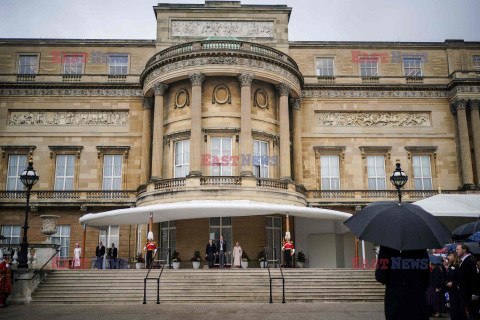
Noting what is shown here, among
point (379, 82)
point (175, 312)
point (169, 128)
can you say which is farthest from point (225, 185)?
point (379, 82)

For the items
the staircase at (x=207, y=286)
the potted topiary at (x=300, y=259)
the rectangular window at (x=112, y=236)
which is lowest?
the staircase at (x=207, y=286)

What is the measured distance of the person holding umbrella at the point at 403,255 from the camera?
6.24 metres

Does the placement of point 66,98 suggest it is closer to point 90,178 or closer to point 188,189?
point 90,178

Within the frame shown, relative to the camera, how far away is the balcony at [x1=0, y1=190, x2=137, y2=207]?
29.4 metres

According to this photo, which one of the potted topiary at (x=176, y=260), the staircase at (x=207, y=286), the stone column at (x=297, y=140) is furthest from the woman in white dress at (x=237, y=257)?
the stone column at (x=297, y=140)

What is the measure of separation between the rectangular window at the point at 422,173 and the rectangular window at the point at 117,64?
818 inches

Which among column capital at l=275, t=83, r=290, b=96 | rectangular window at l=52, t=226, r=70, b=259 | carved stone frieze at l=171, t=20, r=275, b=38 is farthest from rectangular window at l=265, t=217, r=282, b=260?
carved stone frieze at l=171, t=20, r=275, b=38

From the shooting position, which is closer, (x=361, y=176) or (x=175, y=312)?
(x=175, y=312)

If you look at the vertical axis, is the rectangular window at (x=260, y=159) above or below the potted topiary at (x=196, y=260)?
above

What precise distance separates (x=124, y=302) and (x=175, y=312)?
A: 3.62 meters

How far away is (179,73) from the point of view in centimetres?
2741

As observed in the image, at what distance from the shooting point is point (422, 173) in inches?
1241

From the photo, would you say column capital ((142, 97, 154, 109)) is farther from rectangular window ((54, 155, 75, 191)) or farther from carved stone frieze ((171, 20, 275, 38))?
rectangular window ((54, 155, 75, 191))

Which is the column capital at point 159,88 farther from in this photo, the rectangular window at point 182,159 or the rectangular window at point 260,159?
the rectangular window at point 260,159
